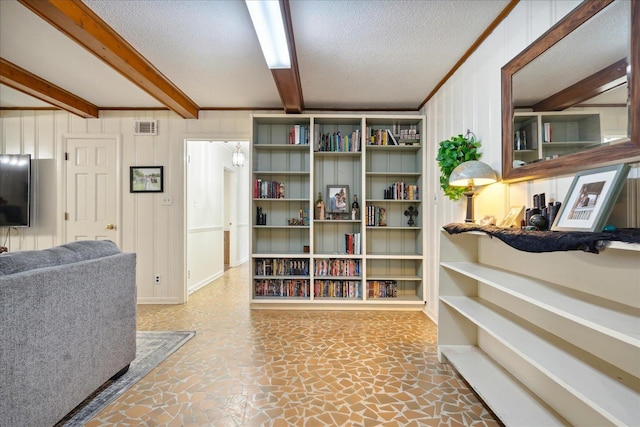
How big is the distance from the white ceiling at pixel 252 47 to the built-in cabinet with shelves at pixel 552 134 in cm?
87

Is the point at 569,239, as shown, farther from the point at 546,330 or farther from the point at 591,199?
the point at 546,330

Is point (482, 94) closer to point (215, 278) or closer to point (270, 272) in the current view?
point (270, 272)

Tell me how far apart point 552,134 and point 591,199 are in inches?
19.4

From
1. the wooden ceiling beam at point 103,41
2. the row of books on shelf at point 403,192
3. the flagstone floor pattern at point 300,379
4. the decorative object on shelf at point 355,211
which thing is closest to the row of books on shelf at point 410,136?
the row of books on shelf at point 403,192

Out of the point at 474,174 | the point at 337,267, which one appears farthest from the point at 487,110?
the point at 337,267

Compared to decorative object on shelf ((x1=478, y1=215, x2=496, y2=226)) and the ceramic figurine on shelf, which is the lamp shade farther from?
the ceramic figurine on shelf

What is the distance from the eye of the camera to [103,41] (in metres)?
2.14

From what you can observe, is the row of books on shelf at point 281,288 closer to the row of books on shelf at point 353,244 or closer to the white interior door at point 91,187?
the row of books on shelf at point 353,244

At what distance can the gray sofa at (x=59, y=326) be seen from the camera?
1.21m

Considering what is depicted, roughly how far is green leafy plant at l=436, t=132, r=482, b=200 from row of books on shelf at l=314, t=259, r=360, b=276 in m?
1.54

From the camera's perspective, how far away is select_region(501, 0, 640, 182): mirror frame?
1145 mm

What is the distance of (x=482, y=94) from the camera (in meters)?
2.28

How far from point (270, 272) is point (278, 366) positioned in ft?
5.05

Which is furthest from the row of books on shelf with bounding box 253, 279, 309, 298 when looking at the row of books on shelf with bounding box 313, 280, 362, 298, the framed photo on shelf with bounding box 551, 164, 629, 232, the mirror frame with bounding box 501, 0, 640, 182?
the framed photo on shelf with bounding box 551, 164, 629, 232
